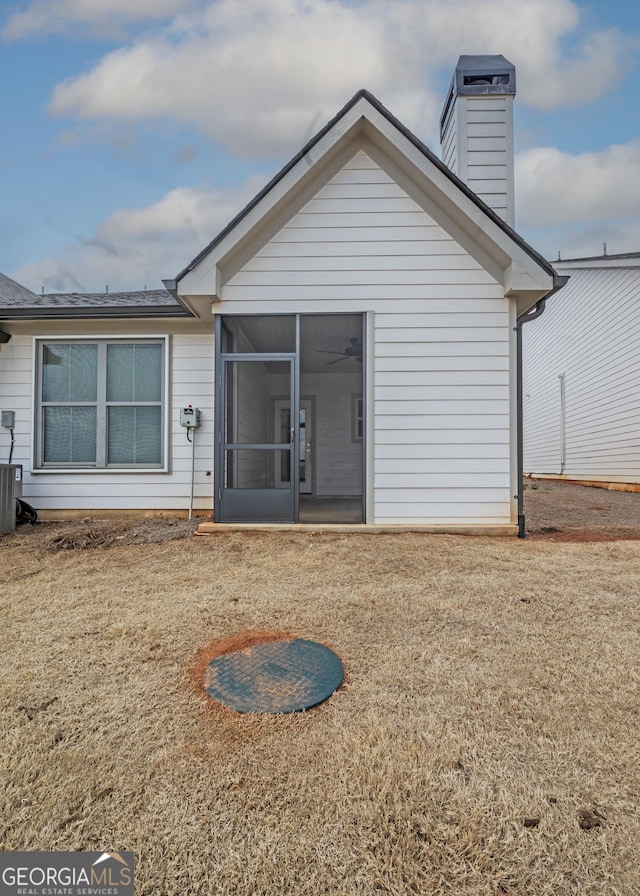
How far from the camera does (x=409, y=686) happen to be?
1949 millimetres

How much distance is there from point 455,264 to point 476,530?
3.20 metres

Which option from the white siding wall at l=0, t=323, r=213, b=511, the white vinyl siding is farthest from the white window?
the white vinyl siding

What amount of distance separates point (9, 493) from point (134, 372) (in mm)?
2204

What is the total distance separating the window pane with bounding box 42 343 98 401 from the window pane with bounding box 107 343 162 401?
0.82 ft

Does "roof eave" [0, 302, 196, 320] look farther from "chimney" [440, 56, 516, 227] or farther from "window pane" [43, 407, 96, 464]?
"chimney" [440, 56, 516, 227]

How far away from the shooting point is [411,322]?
17.6 feet

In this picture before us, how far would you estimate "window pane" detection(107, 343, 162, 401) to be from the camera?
6.26 meters

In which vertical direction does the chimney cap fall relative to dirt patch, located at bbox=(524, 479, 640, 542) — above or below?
above

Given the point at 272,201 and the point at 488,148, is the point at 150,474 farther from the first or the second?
the point at 488,148

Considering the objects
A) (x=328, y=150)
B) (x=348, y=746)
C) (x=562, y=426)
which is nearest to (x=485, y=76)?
(x=328, y=150)

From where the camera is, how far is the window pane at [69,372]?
628 cm

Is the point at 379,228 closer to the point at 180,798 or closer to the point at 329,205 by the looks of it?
the point at 329,205

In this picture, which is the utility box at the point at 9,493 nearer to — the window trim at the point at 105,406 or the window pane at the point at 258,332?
the window trim at the point at 105,406

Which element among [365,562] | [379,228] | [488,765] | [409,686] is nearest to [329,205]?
[379,228]
